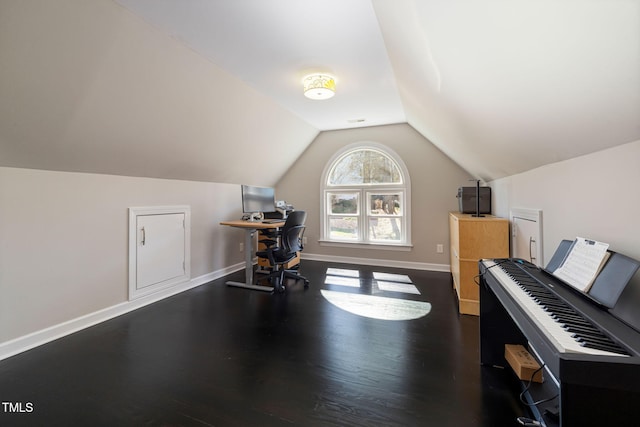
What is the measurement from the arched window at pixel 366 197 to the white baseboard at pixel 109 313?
56 centimetres

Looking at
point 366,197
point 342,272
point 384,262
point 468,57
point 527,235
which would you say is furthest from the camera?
point 366,197

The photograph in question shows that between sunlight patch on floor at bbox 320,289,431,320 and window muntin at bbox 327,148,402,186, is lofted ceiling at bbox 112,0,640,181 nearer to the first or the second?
window muntin at bbox 327,148,402,186

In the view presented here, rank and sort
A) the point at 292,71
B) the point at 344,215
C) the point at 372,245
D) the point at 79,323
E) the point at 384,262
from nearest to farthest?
the point at 79,323 → the point at 292,71 → the point at 384,262 → the point at 372,245 → the point at 344,215

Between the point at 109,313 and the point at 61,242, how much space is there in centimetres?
82

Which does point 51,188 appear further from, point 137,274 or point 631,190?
point 631,190

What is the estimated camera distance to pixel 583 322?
0.88 meters

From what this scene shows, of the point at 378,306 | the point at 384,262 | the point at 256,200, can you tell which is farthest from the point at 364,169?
the point at 378,306

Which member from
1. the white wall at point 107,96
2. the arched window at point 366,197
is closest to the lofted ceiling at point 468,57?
the white wall at point 107,96

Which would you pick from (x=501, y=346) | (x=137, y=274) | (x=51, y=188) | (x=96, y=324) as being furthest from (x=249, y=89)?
(x=501, y=346)

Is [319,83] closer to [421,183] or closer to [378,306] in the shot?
[378,306]

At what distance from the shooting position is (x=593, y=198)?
1.31 metres

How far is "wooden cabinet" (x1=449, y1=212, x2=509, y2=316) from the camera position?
251 centimetres

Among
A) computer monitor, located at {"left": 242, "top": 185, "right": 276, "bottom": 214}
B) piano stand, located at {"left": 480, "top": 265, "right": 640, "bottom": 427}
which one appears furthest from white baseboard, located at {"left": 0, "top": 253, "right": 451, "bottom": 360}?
piano stand, located at {"left": 480, "top": 265, "right": 640, "bottom": 427}

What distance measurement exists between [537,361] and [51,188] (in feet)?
12.6
